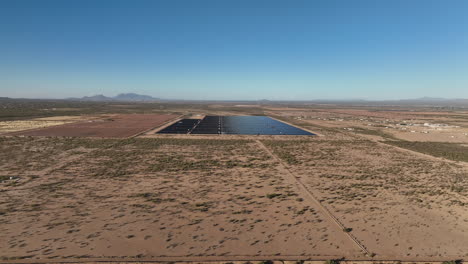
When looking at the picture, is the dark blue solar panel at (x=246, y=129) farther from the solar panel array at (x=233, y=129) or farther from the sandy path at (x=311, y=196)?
the sandy path at (x=311, y=196)

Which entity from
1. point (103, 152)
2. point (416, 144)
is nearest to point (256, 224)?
point (103, 152)

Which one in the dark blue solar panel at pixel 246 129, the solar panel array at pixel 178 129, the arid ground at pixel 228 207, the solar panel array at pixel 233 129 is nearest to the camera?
the arid ground at pixel 228 207

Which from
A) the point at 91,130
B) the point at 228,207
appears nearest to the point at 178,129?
the point at 91,130

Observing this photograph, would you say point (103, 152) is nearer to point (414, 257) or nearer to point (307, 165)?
point (307, 165)

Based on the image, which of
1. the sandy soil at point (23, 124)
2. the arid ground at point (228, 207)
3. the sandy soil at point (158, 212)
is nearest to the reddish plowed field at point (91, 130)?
the sandy soil at point (23, 124)

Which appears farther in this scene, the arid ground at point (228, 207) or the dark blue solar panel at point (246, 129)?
the dark blue solar panel at point (246, 129)

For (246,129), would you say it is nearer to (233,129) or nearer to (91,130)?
(233,129)

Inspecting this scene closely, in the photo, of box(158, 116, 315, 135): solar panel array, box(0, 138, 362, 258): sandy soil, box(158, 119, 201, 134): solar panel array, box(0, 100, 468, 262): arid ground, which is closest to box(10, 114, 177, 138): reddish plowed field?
Answer: box(158, 119, 201, 134): solar panel array

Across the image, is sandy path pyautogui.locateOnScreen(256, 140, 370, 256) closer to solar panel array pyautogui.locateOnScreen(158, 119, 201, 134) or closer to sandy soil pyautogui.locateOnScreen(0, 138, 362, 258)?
sandy soil pyautogui.locateOnScreen(0, 138, 362, 258)
